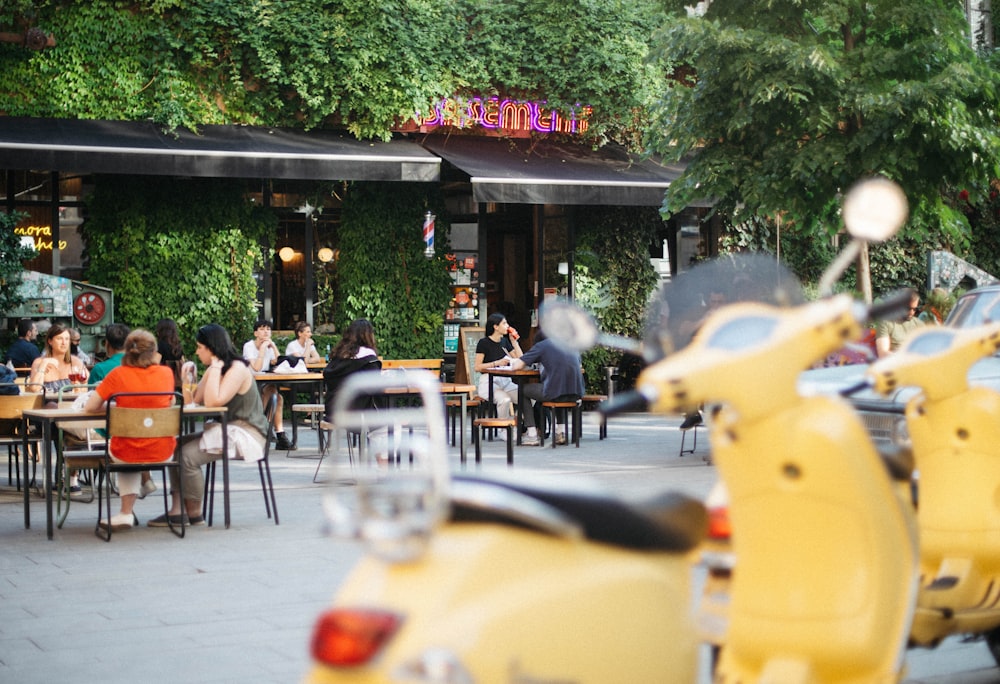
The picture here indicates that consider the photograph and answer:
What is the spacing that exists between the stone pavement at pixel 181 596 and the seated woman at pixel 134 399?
0.94 ft

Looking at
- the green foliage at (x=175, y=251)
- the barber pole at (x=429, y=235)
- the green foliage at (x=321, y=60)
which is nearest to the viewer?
the green foliage at (x=321, y=60)

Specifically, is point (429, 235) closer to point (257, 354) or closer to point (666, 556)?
point (257, 354)

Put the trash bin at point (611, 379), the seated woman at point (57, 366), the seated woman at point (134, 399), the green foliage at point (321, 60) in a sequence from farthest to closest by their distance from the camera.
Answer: the trash bin at point (611, 379), the green foliage at point (321, 60), the seated woman at point (57, 366), the seated woman at point (134, 399)

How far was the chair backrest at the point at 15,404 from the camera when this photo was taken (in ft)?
35.0

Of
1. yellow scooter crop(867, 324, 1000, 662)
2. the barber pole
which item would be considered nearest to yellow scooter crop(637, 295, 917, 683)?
yellow scooter crop(867, 324, 1000, 662)

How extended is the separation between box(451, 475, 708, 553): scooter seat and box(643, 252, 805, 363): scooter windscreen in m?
0.67

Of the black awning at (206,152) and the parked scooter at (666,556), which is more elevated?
the black awning at (206,152)

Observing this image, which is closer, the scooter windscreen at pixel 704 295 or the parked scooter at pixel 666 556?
the parked scooter at pixel 666 556

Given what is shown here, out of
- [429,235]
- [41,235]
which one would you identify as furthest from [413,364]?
[41,235]

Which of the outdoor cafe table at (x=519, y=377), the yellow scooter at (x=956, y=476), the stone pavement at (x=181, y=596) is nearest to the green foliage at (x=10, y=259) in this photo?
the stone pavement at (x=181, y=596)

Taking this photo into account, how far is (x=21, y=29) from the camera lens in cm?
1738

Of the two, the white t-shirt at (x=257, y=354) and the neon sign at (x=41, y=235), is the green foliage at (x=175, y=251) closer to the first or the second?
the neon sign at (x=41, y=235)

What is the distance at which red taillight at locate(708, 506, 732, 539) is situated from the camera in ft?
13.6

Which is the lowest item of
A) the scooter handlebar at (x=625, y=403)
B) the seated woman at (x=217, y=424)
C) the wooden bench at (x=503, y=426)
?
the wooden bench at (x=503, y=426)
